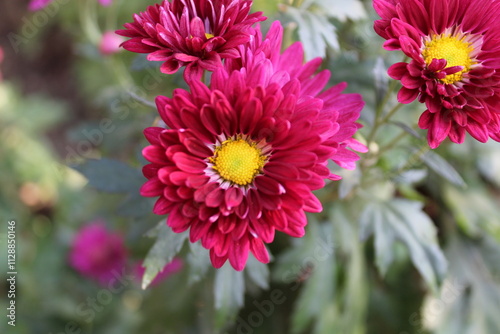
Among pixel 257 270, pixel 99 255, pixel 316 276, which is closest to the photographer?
pixel 257 270

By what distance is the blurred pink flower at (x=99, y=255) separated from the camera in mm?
1435

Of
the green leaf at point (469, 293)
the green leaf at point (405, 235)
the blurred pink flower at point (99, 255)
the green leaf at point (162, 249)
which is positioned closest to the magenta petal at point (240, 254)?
the green leaf at point (162, 249)

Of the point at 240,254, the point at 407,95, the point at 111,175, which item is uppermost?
the point at 407,95

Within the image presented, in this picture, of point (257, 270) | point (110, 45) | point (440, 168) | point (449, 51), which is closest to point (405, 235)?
point (440, 168)

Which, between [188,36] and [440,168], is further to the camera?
[440,168]

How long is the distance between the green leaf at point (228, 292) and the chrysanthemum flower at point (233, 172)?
1.08 feet

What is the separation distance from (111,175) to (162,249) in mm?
240

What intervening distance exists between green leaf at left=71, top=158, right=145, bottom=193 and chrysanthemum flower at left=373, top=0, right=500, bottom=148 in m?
0.50

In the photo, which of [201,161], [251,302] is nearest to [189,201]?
[201,161]

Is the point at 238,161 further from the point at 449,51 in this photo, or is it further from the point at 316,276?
the point at 316,276

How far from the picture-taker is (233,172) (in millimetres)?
609

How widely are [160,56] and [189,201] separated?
0.17 meters

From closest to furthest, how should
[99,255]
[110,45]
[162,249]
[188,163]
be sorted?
[188,163] < [162,249] < [110,45] < [99,255]

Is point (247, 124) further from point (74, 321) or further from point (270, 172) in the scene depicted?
point (74, 321)
